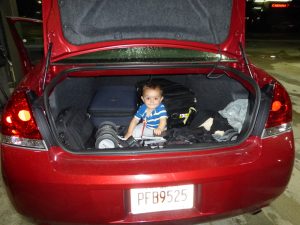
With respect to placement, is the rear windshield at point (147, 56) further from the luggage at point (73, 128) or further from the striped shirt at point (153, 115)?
the striped shirt at point (153, 115)

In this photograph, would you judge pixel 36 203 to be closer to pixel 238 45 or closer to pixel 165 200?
pixel 165 200

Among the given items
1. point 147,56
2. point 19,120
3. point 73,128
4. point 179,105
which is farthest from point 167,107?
point 19,120

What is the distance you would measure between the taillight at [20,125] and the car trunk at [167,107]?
10 cm

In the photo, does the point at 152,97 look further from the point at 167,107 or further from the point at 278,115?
the point at 278,115

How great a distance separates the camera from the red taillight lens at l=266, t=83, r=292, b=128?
5.81ft

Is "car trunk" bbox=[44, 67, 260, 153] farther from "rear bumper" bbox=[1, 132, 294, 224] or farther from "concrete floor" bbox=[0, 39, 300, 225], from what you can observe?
"concrete floor" bbox=[0, 39, 300, 225]

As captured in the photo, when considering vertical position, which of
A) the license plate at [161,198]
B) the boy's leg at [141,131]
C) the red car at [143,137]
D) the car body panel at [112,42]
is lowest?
the boy's leg at [141,131]

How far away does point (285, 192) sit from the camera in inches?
103

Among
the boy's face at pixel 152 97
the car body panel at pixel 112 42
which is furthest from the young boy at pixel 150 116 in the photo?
the car body panel at pixel 112 42

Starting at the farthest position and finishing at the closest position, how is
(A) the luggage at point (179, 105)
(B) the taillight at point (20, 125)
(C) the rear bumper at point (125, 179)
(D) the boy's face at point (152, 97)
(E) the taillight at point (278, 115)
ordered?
(A) the luggage at point (179, 105) < (D) the boy's face at point (152, 97) < (E) the taillight at point (278, 115) < (B) the taillight at point (20, 125) < (C) the rear bumper at point (125, 179)

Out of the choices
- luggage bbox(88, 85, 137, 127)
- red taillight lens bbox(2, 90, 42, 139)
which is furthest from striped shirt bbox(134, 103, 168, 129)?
→ red taillight lens bbox(2, 90, 42, 139)

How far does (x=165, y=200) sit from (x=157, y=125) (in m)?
1.14

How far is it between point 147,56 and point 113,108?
1.03 metres

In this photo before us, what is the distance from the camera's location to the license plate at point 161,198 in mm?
1541
